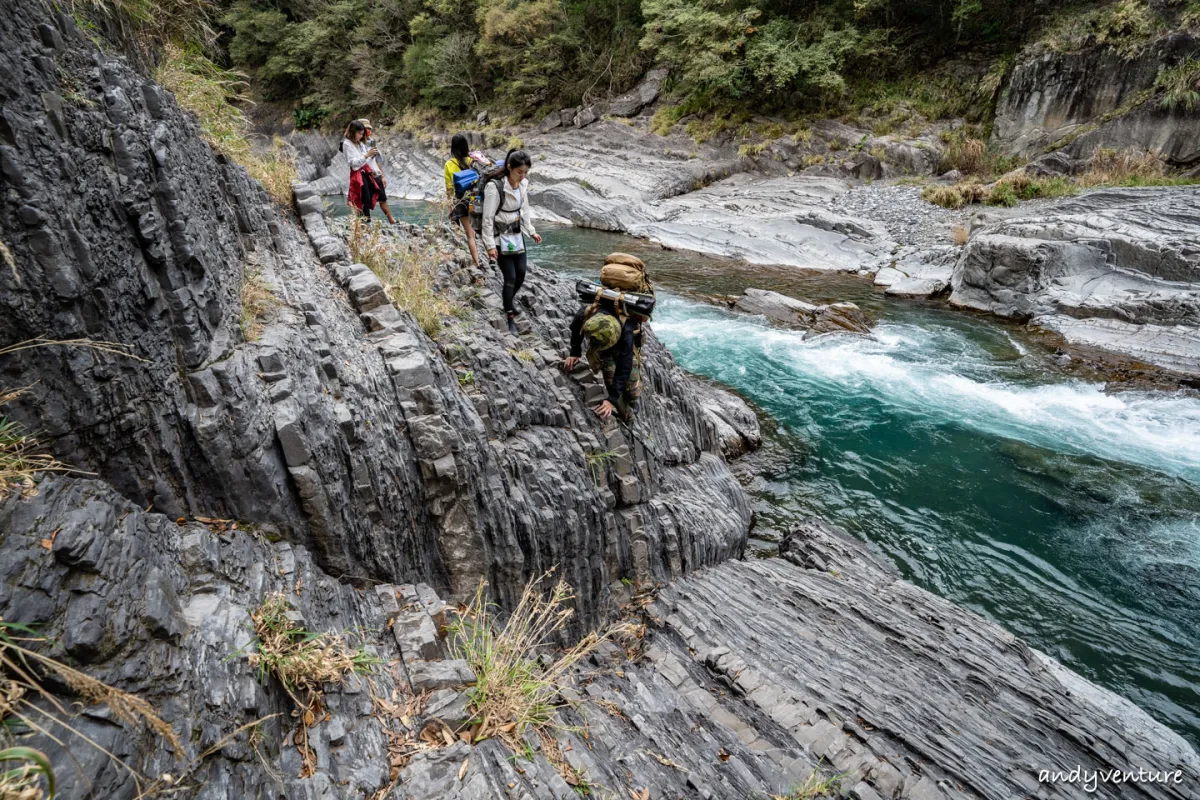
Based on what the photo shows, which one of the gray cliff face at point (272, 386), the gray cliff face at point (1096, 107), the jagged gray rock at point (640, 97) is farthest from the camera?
the jagged gray rock at point (640, 97)

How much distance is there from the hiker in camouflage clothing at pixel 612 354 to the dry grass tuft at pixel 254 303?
269 centimetres

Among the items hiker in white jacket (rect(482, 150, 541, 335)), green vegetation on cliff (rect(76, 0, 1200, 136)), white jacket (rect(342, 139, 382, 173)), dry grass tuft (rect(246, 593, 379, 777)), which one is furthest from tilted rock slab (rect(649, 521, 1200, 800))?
green vegetation on cliff (rect(76, 0, 1200, 136))

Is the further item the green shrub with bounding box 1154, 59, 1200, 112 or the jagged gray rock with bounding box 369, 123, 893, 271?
the jagged gray rock with bounding box 369, 123, 893, 271

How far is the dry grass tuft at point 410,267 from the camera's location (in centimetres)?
580

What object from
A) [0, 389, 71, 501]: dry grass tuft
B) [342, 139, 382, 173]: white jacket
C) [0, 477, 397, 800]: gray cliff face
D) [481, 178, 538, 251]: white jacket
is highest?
[342, 139, 382, 173]: white jacket

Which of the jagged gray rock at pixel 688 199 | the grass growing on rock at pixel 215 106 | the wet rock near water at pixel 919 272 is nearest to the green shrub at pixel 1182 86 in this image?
the wet rock near water at pixel 919 272

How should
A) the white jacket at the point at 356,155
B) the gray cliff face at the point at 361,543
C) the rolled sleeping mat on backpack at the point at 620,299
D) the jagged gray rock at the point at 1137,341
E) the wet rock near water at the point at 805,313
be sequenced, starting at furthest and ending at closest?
the wet rock near water at the point at 805,313 < the jagged gray rock at the point at 1137,341 < the white jacket at the point at 356,155 < the rolled sleeping mat on backpack at the point at 620,299 < the gray cliff face at the point at 361,543

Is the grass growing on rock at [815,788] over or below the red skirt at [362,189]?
below

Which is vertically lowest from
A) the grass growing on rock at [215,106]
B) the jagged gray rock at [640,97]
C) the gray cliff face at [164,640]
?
the gray cliff face at [164,640]

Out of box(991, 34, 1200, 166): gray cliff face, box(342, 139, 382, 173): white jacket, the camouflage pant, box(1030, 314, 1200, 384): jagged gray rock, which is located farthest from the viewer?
box(991, 34, 1200, 166): gray cliff face

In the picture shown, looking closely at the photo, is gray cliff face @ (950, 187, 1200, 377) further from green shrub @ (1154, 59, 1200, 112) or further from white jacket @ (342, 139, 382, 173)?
white jacket @ (342, 139, 382, 173)

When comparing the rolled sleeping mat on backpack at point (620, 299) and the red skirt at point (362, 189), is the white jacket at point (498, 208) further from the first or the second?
the red skirt at point (362, 189)

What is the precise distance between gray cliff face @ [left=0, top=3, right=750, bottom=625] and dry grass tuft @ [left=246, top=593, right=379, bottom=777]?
0.76 metres

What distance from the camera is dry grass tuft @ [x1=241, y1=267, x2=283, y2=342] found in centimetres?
409
